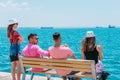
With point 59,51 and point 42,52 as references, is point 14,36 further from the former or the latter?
point 59,51

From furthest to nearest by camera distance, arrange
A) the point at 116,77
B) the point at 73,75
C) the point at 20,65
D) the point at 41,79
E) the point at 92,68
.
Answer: the point at 116,77, the point at 41,79, the point at 20,65, the point at 73,75, the point at 92,68

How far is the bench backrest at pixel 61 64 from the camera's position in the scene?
6.46m

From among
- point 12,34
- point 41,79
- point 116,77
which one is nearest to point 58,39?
point 12,34

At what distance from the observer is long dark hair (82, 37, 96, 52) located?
7016mm

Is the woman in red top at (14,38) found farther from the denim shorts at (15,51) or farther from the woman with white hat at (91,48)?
the woman with white hat at (91,48)

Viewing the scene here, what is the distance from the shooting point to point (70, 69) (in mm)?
6688

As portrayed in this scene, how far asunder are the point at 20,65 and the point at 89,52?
141cm

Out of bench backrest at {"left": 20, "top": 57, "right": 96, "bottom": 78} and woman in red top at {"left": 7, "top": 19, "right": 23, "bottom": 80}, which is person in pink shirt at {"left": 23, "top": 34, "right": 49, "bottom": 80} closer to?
bench backrest at {"left": 20, "top": 57, "right": 96, "bottom": 78}

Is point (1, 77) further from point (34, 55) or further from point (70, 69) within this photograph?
point (70, 69)

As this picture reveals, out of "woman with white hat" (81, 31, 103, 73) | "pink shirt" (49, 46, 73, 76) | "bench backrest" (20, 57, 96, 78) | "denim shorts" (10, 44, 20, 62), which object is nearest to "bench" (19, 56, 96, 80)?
"bench backrest" (20, 57, 96, 78)

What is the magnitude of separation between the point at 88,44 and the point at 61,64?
2.33ft

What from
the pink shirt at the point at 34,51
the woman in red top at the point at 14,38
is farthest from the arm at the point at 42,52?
the woman in red top at the point at 14,38

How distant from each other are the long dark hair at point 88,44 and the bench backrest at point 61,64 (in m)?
0.62

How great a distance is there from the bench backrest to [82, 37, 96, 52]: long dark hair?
0.62 metres
